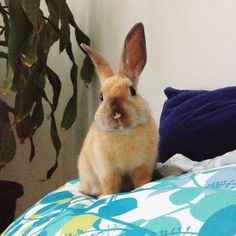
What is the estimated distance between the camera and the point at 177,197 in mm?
589

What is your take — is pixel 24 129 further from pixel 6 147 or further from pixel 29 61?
pixel 29 61

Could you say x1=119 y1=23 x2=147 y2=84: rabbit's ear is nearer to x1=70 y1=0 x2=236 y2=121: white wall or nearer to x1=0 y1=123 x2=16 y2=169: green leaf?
x1=70 y1=0 x2=236 y2=121: white wall

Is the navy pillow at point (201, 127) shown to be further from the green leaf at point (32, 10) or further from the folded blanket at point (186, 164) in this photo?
the green leaf at point (32, 10)

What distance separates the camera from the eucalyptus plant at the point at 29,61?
1.48 meters

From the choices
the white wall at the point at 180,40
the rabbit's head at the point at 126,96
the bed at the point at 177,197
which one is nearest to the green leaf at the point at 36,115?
the white wall at the point at 180,40

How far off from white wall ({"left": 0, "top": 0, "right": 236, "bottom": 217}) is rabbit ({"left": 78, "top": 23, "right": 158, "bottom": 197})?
1.28 feet

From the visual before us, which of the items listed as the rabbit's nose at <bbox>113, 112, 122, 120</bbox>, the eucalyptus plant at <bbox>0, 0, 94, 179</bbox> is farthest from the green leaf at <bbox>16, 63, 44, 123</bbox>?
the rabbit's nose at <bbox>113, 112, 122, 120</bbox>


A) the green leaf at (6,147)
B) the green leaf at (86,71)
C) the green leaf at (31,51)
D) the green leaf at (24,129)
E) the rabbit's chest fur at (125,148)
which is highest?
the green leaf at (31,51)

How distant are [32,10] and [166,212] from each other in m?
1.08

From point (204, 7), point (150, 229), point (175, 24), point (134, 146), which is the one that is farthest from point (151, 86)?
point (150, 229)

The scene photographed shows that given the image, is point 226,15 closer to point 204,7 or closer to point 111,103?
point 204,7

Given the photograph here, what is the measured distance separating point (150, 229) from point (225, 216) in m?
0.10

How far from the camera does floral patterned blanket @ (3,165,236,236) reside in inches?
19.9

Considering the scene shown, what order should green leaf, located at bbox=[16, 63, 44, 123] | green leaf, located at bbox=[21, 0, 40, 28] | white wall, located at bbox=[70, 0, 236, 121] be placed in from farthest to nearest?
green leaf, located at bbox=[16, 63, 44, 123], green leaf, located at bbox=[21, 0, 40, 28], white wall, located at bbox=[70, 0, 236, 121]
